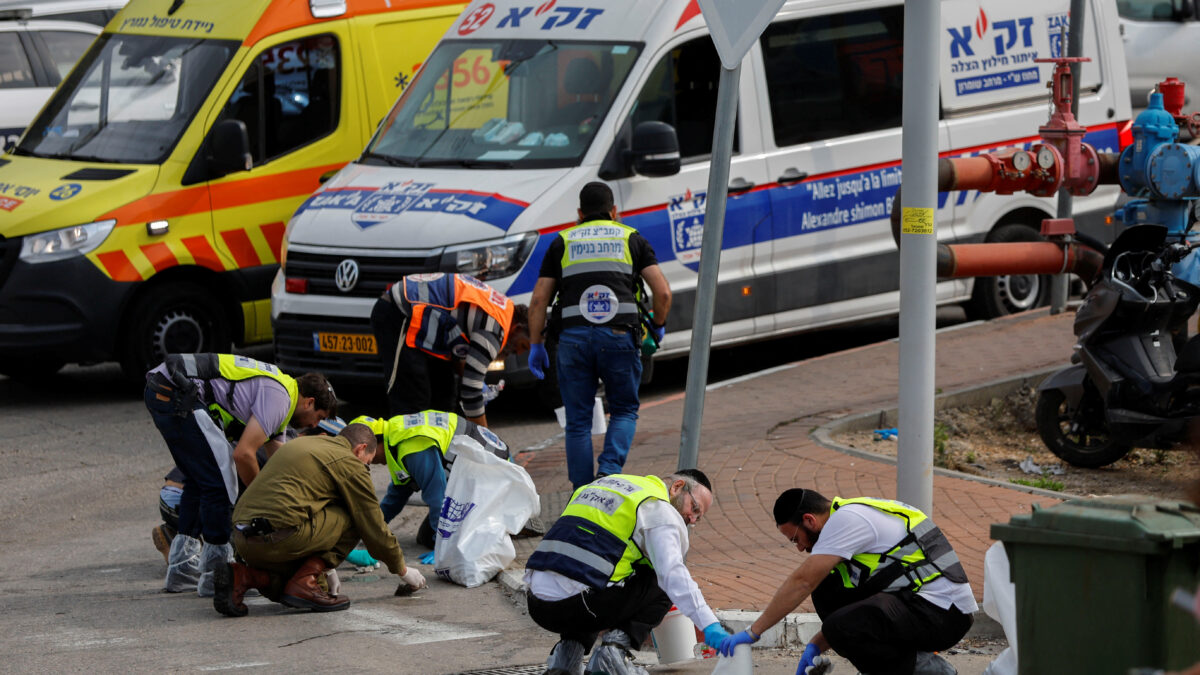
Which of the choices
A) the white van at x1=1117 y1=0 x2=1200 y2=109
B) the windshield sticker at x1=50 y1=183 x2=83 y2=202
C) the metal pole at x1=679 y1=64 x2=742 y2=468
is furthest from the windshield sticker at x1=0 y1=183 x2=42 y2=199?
the white van at x1=1117 y1=0 x2=1200 y2=109

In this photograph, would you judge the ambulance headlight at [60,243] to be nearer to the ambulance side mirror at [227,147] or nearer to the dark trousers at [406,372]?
the ambulance side mirror at [227,147]

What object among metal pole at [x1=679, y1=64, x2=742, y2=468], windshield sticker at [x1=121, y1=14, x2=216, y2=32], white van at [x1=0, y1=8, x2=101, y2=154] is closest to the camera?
metal pole at [x1=679, y1=64, x2=742, y2=468]

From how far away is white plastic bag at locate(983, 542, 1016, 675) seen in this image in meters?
5.29

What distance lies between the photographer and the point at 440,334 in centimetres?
826

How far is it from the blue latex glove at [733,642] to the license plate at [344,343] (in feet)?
15.7

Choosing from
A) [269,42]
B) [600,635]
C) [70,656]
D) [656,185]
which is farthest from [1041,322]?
[70,656]

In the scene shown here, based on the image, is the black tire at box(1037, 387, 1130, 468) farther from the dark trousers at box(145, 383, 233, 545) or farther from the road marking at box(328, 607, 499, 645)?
the dark trousers at box(145, 383, 233, 545)

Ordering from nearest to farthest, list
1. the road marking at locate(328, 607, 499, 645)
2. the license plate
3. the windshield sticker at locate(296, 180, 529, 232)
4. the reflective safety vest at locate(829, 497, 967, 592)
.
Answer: the reflective safety vest at locate(829, 497, 967, 592), the road marking at locate(328, 607, 499, 645), the windshield sticker at locate(296, 180, 529, 232), the license plate

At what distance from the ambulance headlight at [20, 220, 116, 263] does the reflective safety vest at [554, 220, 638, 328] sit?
4088 mm

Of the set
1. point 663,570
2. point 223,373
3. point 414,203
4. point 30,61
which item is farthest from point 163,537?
point 30,61

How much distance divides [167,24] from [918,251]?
6.99m

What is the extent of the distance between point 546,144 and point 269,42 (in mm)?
2392

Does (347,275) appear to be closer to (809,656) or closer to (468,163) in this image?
(468,163)

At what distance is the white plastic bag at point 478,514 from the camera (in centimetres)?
735
